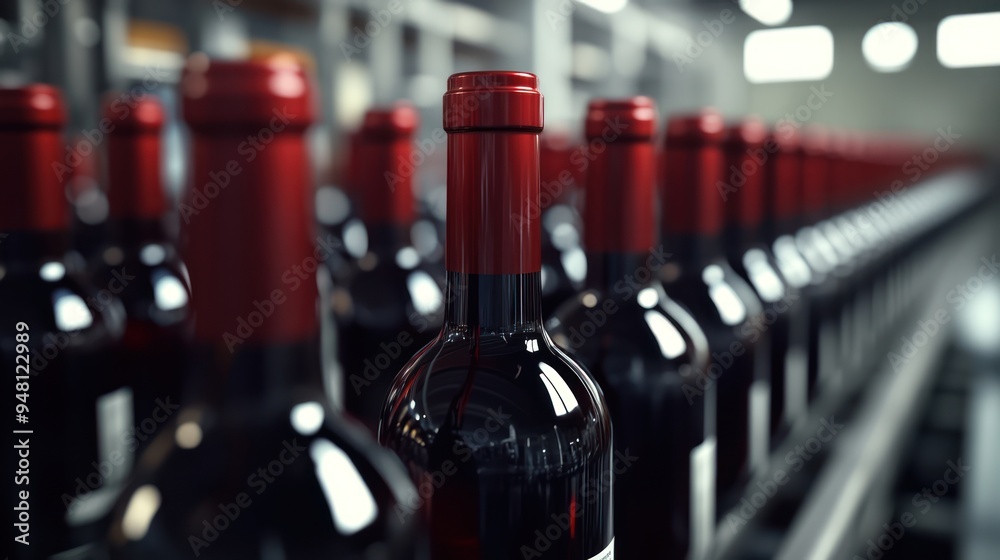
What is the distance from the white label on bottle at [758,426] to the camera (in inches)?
27.8

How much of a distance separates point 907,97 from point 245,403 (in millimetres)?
6953

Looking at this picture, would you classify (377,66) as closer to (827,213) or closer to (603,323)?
Result: (827,213)

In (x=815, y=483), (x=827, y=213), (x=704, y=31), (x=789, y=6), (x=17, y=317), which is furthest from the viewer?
(x=704, y=31)

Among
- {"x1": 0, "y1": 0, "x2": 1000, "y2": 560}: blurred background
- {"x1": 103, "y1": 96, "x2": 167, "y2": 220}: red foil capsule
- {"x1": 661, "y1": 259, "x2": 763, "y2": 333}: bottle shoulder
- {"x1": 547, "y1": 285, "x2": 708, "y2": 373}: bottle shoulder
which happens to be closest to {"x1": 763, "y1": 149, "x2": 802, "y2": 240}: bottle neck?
{"x1": 0, "y1": 0, "x2": 1000, "y2": 560}: blurred background

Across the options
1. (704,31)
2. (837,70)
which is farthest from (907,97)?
(704,31)

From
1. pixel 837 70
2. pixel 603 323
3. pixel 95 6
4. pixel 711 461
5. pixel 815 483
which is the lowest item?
pixel 815 483

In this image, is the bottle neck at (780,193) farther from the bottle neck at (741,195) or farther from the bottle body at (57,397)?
the bottle body at (57,397)

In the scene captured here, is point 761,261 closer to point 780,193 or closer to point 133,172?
point 780,193

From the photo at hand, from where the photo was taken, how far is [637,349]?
54 centimetres

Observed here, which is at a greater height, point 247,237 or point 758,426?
point 247,237

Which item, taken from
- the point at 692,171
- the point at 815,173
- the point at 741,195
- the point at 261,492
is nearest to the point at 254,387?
the point at 261,492

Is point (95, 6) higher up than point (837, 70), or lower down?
lower down

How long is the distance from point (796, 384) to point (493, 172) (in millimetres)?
687

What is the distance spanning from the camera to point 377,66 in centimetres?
239
